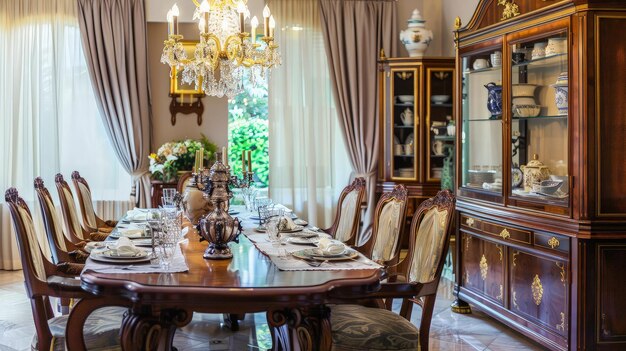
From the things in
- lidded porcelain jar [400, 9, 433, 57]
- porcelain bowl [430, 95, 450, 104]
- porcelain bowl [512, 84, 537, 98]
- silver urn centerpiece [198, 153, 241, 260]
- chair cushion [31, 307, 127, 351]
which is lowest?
chair cushion [31, 307, 127, 351]

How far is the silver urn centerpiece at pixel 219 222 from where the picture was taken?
3012 millimetres

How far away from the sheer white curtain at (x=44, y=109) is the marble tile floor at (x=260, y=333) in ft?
5.58

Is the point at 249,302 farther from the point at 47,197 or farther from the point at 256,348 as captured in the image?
the point at 47,197

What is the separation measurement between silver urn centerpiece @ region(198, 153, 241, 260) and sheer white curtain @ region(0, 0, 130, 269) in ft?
12.9

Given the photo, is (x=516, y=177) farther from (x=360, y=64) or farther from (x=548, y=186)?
(x=360, y=64)

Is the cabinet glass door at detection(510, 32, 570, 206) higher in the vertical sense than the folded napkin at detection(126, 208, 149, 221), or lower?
higher

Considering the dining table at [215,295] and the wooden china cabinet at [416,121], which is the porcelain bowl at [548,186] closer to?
the dining table at [215,295]

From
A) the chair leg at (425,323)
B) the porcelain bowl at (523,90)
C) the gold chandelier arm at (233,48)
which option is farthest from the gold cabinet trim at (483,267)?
the gold chandelier arm at (233,48)

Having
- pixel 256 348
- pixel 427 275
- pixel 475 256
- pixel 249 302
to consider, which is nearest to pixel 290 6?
pixel 475 256

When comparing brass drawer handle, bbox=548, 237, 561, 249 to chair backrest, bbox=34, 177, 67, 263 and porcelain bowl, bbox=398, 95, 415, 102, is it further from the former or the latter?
porcelain bowl, bbox=398, 95, 415, 102

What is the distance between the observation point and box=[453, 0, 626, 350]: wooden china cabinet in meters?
3.60

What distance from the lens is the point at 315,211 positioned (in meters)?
6.88

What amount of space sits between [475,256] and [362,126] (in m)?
2.40

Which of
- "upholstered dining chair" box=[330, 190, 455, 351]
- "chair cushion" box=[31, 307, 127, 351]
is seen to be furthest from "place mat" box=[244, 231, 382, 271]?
"chair cushion" box=[31, 307, 127, 351]
